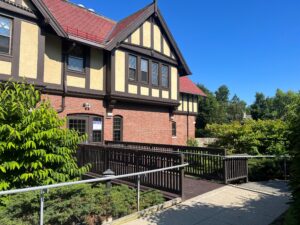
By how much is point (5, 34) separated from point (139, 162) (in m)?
7.38

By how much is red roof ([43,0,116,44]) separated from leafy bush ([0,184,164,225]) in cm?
891

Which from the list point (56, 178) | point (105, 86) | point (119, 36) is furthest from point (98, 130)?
point (56, 178)

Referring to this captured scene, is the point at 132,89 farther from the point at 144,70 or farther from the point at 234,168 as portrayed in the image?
the point at 234,168

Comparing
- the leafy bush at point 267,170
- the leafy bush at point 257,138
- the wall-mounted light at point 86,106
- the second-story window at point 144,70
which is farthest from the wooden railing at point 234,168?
the second-story window at point 144,70

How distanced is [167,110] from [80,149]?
9074 millimetres

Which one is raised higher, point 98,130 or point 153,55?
point 153,55

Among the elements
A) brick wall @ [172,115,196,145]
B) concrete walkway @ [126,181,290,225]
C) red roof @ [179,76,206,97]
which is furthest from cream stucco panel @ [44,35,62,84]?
red roof @ [179,76,206,97]

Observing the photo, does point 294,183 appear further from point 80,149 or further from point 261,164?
point 80,149

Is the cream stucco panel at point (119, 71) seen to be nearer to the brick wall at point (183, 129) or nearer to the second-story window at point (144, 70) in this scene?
the second-story window at point (144, 70)

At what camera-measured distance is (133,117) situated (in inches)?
622

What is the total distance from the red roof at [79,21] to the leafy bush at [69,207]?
8.91 meters

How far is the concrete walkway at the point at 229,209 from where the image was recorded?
528cm

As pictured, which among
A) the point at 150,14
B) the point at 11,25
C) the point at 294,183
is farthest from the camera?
the point at 150,14

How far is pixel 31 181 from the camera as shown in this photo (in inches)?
242
